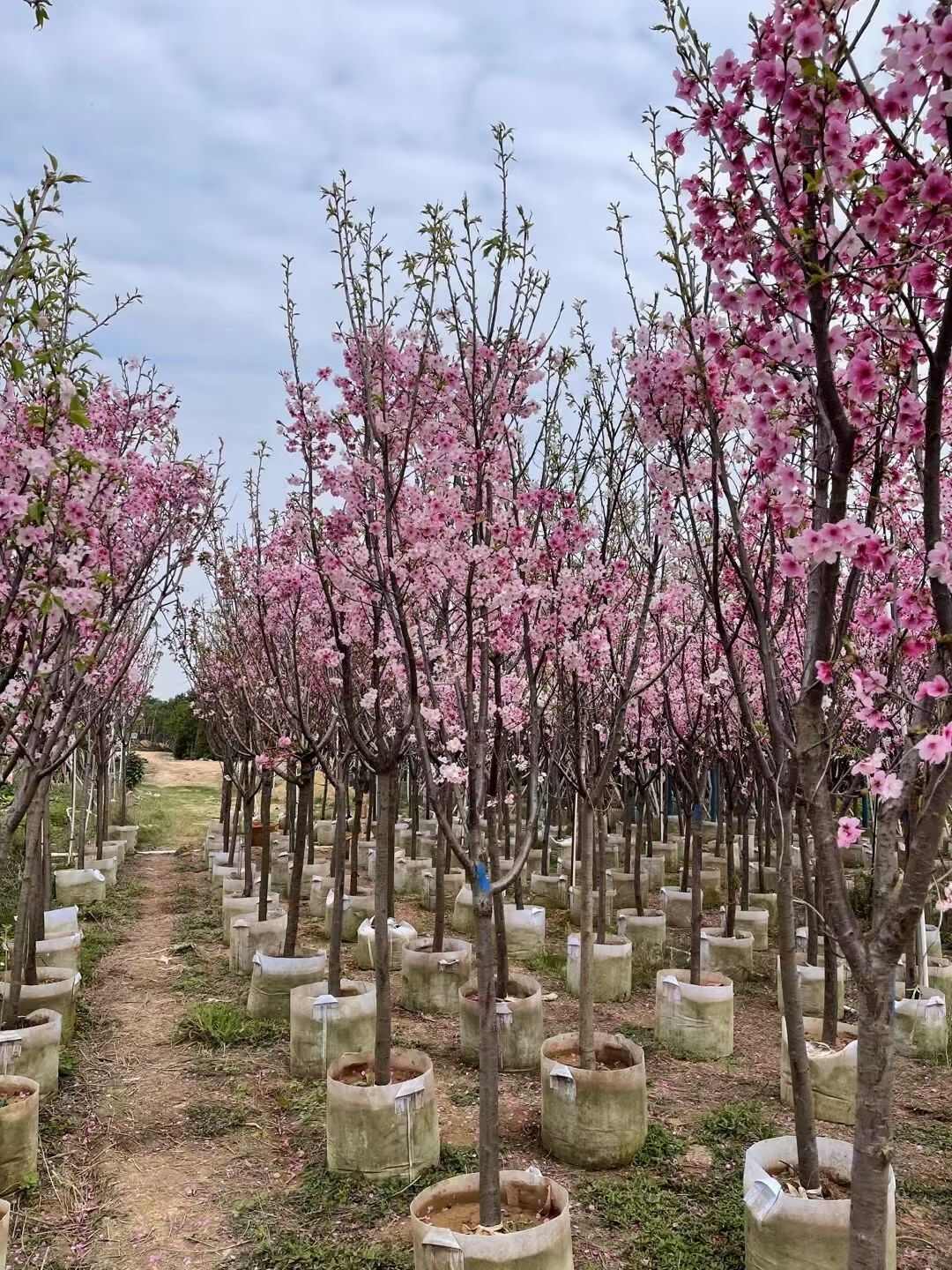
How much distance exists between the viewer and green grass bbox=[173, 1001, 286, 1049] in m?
6.43

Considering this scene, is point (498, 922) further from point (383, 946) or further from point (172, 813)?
point (172, 813)

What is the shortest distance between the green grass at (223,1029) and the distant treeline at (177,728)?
70.8ft

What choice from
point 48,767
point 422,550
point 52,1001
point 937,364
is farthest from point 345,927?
point 937,364

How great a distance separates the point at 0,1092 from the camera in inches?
184

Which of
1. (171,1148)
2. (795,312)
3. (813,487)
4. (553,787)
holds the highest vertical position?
(795,312)

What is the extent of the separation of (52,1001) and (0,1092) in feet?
4.65

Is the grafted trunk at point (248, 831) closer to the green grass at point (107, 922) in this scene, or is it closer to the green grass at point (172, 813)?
the green grass at point (107, 922)

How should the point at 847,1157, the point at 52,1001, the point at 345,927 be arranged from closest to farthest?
the point at 847,1157 < the point at 52,1001 < the point at 345,927

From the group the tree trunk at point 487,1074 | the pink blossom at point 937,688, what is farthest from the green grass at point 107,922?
the pink blossom at point 937,688

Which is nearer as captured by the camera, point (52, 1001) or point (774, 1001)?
point (52, 1001)

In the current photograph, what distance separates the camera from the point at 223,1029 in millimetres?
6520

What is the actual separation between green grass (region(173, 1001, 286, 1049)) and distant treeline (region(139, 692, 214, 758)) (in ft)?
70.8

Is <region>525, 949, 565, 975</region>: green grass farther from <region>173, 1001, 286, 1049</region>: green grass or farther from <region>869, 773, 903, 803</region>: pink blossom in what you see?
<region>869, 773, 903, 803</region>: pink blossom

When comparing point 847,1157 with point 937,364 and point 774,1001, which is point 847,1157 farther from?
point 774,1001
